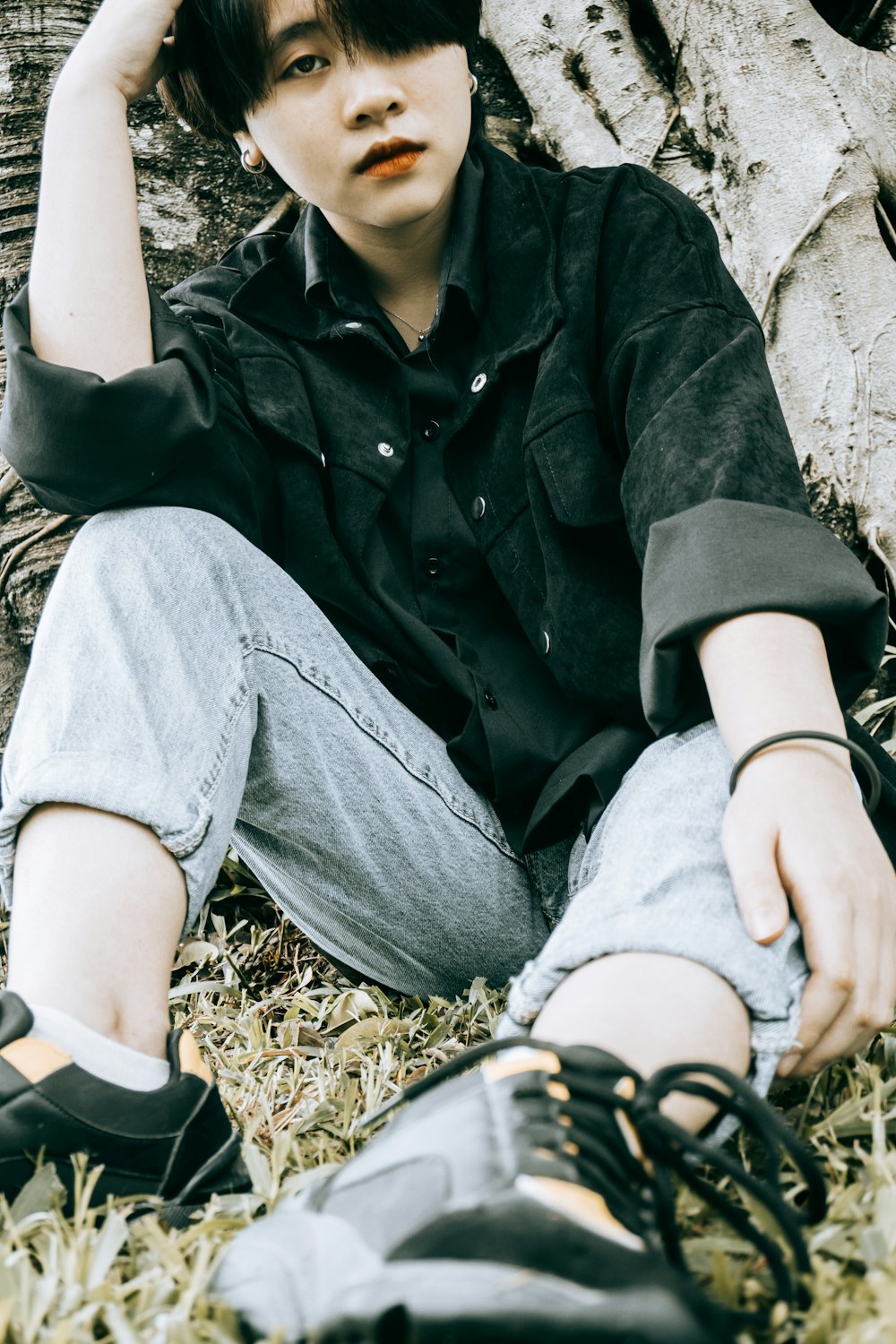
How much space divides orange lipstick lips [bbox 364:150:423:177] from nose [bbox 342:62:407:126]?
0.15 feet

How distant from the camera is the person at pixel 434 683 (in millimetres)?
770

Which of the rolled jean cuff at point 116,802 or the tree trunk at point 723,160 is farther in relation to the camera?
the tree trunk at point 723,160

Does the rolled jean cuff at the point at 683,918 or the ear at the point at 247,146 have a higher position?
the ear at the point at 247,146

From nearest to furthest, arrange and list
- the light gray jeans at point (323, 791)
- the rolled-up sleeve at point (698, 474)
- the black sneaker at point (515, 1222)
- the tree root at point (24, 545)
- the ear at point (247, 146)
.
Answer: the black sneaker at point (515, 1222)
the light gray jeans at point (323, 791)
the rolled-up sleeve at point (698, 474)
the ear at point (247, 146)
the tree root at point (24, 545)

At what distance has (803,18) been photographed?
7.01 feet

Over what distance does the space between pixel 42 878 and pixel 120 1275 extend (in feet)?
1.11

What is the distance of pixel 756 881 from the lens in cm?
93

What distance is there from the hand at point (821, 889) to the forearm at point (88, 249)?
0.89 m

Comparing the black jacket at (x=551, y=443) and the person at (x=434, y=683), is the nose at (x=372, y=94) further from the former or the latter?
the black jacket at (x=551, y=443)

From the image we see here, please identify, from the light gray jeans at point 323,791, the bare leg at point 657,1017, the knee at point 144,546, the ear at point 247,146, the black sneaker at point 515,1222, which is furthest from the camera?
the ear at point 247,146

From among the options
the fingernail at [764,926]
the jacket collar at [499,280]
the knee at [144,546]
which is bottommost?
the fingernail at [764,926]

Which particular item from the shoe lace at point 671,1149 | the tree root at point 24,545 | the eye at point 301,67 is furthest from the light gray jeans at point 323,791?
the tree root at point 24,545

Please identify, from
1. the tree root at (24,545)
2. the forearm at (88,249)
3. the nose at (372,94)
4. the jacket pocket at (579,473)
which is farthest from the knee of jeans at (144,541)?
the tree root at (24,545)

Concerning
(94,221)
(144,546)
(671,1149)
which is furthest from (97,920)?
(94,221)
